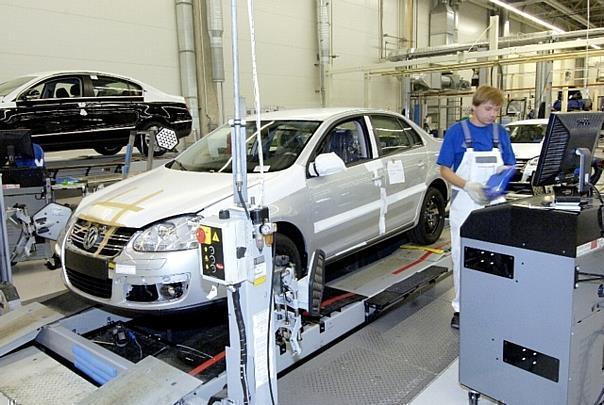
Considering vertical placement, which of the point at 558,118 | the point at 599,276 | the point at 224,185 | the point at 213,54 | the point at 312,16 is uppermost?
the point at 312,16

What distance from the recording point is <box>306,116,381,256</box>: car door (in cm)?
327

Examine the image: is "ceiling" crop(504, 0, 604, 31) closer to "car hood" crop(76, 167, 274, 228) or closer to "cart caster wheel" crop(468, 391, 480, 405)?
"car hood" crop(76, 167, 274, 228)

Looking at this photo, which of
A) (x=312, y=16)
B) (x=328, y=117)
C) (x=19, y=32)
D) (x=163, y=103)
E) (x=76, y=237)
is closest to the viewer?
(x=76, y=237)

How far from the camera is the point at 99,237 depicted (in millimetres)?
2760

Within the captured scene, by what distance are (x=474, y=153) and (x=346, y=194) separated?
928 mm

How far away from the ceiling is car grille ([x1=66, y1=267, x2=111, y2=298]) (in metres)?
18.0

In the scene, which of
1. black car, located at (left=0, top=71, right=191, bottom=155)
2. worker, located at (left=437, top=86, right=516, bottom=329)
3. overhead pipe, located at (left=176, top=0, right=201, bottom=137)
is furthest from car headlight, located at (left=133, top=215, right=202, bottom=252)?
overhead pipe, located at (left=176, top=0, right=201, bottom=137)

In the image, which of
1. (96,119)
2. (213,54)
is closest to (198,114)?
(213,54)

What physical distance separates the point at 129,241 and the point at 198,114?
7.27 meters

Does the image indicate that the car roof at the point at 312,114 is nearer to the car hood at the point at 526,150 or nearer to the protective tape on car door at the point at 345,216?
the protective tape on car door at the point at 345,216

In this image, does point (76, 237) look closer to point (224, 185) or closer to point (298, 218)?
point (224, 185)

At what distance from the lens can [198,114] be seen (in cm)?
953

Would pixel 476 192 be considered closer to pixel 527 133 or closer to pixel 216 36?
pixel 527 133

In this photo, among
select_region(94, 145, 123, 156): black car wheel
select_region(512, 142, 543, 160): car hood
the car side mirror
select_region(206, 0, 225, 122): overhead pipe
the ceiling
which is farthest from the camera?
the ceiling
